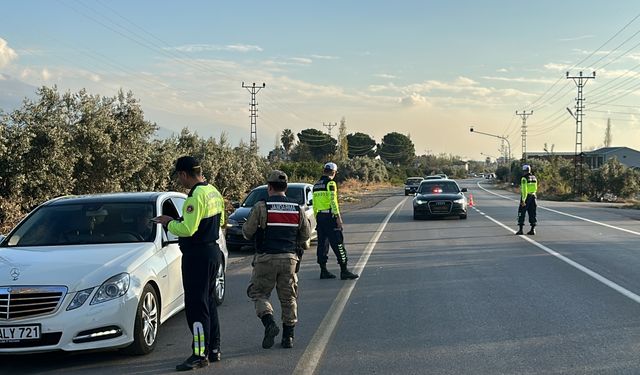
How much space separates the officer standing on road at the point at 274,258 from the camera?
6105 millimetres

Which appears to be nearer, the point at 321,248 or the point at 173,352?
the point at 173,352

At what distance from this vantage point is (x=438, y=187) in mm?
24594

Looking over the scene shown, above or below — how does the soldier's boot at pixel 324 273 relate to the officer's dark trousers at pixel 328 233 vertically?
below

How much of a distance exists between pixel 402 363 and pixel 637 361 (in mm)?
2067

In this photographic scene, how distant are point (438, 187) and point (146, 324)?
19.7 meters

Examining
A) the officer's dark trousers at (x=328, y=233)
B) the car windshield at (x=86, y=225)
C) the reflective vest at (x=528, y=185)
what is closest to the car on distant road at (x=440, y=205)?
the reflective vest at (x=528, y=185)

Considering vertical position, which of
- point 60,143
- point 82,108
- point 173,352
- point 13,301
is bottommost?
point 173,352

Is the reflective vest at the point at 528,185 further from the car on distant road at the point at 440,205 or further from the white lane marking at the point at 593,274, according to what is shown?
the car on distant road at the point at 440,205

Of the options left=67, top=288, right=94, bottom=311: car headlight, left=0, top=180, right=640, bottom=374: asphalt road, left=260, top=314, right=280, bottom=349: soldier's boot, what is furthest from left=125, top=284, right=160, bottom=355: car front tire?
left=260, top=314, right=280, bottom=349: soldier's boot

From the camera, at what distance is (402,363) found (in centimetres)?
560

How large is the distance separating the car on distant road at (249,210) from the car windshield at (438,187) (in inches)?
353

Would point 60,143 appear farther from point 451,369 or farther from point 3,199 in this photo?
point 451,369

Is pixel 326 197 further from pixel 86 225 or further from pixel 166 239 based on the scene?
pixel 86 225

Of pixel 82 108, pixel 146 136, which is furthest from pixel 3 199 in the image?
pixel 146 136
